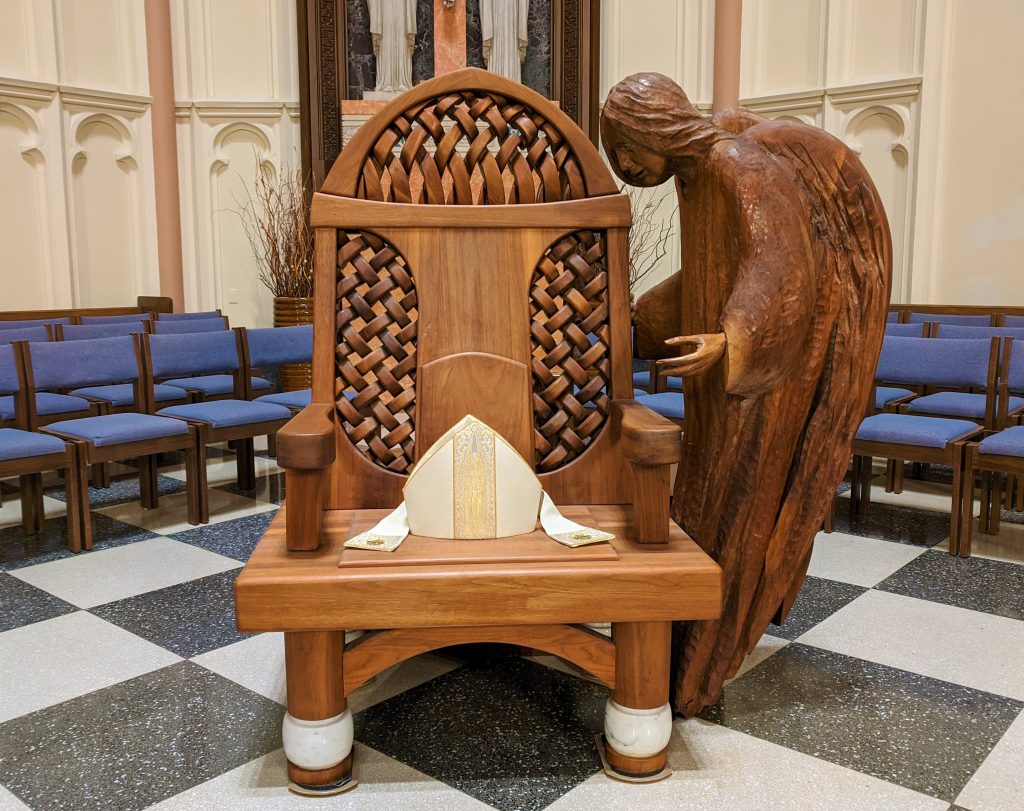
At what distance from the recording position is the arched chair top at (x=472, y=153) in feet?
5.87

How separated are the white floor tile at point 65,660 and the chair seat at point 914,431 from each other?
240 centimetres

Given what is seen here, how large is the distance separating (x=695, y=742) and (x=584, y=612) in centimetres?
43

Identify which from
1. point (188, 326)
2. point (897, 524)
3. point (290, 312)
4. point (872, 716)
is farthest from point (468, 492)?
point (290, 312)

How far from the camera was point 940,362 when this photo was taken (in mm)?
3621

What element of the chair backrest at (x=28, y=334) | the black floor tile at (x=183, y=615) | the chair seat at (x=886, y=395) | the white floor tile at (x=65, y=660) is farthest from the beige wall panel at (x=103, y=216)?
the chair seat at (x=886, y=395)

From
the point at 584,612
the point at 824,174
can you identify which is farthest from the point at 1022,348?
the point at 584,612

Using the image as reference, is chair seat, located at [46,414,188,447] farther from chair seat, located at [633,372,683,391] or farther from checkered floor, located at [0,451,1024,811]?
chair seat, located at [633,372,683,391]

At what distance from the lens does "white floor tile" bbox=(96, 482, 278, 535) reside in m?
3.37

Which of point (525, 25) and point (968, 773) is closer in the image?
point (968, 773)

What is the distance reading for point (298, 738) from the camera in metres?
1.49

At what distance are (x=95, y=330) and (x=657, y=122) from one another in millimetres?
4055

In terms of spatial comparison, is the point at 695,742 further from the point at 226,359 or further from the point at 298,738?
the point at 226,359

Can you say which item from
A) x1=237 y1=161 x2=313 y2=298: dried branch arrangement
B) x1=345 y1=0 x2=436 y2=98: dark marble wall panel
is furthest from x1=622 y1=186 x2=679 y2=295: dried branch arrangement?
x1=237 y1=161 x2=313 y2=298: dried branch arrangement

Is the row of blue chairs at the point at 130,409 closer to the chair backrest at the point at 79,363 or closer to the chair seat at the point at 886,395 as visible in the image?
the chair backrest at the point at 79,363
